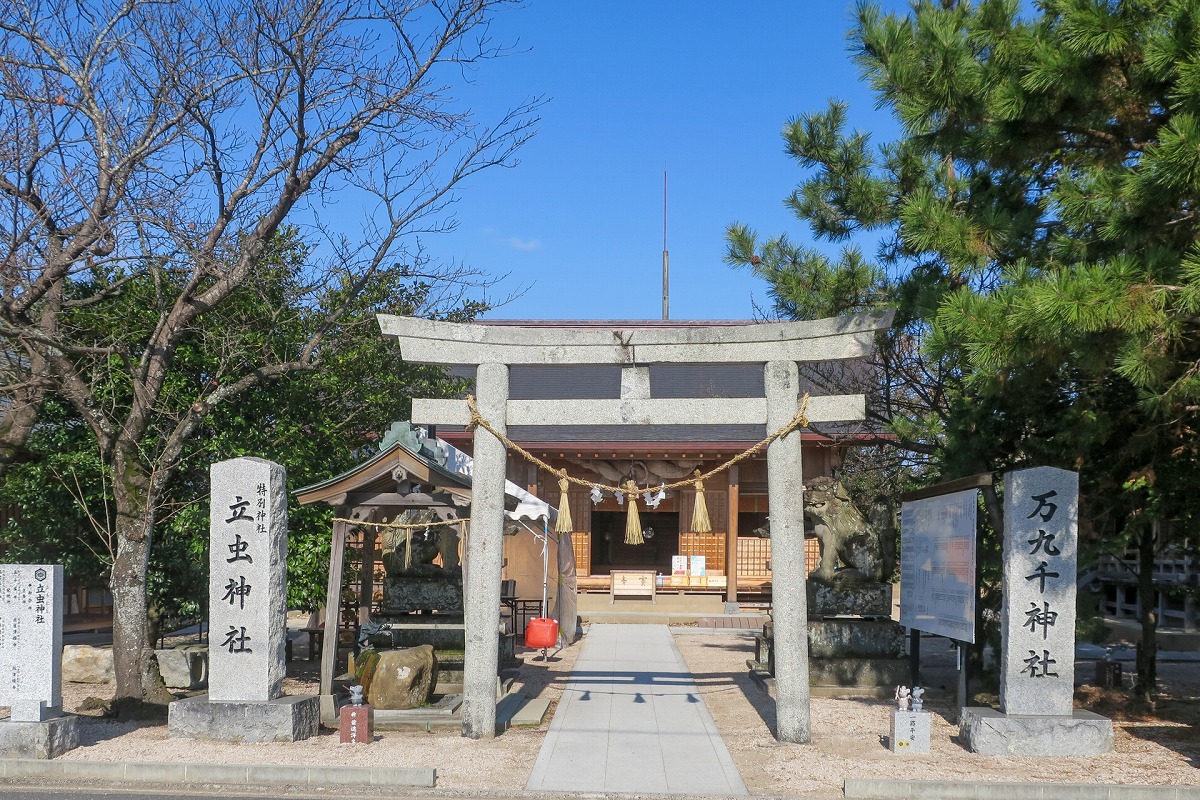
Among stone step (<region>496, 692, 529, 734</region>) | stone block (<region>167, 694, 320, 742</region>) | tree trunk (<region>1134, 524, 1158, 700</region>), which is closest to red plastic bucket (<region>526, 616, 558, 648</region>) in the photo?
stone step (<region>496, 692, 529, 734</region>)

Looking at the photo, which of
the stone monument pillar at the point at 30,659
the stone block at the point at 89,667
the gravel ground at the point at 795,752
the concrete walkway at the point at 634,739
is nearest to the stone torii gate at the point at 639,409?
the gravel ground at the point at 795,752

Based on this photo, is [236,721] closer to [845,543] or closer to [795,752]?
[795,752]

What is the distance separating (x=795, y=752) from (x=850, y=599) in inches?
154

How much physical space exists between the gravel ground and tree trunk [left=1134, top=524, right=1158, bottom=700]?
0.28 m

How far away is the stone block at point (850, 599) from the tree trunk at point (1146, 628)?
2.81m

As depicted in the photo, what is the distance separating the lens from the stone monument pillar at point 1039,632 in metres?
8.53

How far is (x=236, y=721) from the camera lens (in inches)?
351

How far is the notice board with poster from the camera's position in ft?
28.8

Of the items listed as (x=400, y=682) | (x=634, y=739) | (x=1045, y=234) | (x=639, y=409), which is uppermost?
(x=1045, y=234)

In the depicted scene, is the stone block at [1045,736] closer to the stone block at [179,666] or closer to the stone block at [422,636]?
the stone block at [422,636]

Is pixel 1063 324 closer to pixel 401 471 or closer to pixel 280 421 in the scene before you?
pixel 401 471

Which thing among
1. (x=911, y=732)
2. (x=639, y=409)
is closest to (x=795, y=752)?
(x=911, y=732)

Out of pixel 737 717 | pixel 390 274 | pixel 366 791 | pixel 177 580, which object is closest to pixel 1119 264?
pixel 737 717

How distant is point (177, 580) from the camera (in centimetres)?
1282
